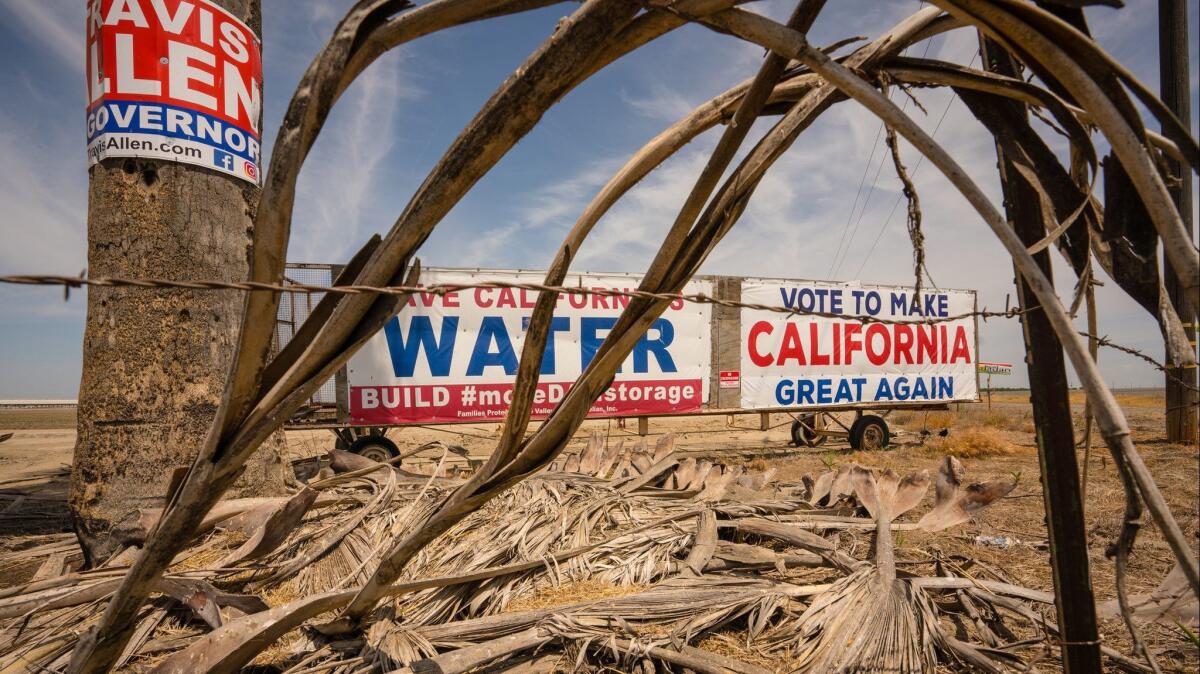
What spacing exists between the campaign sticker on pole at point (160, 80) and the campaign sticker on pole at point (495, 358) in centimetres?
343

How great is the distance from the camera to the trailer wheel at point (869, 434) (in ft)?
32.1

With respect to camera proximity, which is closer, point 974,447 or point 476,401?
point 476,401

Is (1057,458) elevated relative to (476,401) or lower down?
elevated

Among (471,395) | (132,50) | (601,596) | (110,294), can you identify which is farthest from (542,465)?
(471,395)

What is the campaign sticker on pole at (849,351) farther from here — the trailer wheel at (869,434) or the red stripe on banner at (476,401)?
the red stripe on banner at (476,401)

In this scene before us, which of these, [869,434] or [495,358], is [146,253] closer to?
[495,358]

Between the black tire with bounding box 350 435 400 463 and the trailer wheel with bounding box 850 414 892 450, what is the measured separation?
7616 mm

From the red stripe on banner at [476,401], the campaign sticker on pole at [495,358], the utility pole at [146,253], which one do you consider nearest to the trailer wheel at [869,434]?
the campaign sticker on pole at [495,358]

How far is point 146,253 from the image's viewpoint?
12.0ft

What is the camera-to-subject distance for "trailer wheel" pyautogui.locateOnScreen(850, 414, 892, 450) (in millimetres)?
9780

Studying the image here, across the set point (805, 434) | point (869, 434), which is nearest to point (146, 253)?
point (805, 434)

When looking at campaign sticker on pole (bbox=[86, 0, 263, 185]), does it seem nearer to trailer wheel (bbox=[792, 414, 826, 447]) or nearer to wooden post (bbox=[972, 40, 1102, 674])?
wooden post (bbox=[972, 40, 1102, 674])

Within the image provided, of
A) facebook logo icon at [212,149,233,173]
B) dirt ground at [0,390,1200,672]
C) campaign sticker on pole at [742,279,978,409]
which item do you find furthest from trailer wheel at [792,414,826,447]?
facebook logo icon at [212,149,233,173]

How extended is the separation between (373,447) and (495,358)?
75.4 inches
